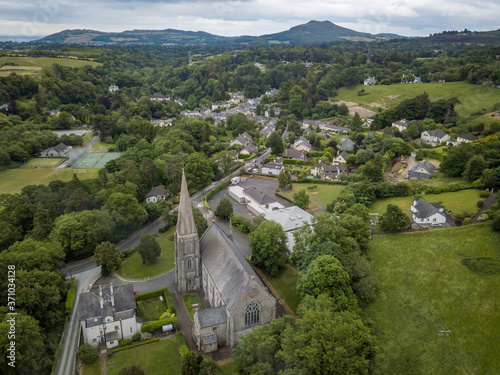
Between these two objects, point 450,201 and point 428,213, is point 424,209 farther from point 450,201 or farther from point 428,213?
point 450,201

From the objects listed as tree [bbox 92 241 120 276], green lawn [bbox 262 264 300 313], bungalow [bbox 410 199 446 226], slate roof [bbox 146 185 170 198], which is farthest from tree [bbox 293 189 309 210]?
tree [bbox 92 241 120 276]

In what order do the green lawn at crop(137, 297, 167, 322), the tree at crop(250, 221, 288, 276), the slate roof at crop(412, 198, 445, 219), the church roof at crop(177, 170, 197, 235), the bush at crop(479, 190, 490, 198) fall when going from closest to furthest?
the church roof at crop(177, 170, 197, 235) → the green lawn at crop(137, 297, 167, 322) → the tree at crop(250, 221, 288, 276) → the slate roof at crop(412, 198, 445, 219) → the bush at crop(479, 190, 490, 198)

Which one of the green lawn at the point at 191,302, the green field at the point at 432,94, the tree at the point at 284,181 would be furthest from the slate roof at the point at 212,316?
the green field at the point at 432,94

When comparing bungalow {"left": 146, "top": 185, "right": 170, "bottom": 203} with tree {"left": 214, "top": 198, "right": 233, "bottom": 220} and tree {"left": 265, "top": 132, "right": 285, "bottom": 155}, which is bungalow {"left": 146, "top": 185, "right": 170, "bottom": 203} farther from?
tree {"left": 265, "top": 132, "right": 285, "bottom": 155}

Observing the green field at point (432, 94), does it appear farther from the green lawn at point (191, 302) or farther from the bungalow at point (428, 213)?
the green lawn at point (191, 302)

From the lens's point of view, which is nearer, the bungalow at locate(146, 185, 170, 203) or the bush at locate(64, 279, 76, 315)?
the bush at locate(64, 279, 76, 315)

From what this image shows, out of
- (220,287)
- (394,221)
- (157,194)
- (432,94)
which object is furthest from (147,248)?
(432,94)

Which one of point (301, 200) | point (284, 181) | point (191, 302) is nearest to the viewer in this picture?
point (191, 302)
